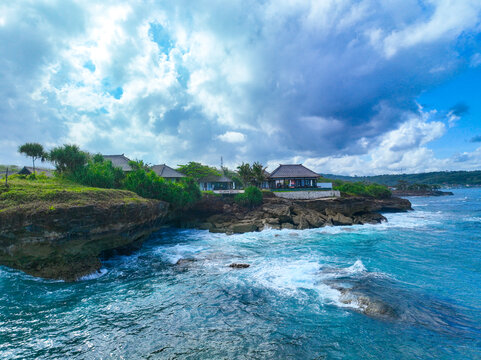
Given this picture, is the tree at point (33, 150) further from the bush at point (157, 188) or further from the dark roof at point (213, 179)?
the dark roof at point (213, 179)

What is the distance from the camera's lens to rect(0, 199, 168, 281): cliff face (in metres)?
13.7

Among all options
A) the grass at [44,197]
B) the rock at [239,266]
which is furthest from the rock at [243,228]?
the grass at [44,197]

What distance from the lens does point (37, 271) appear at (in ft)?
49.5

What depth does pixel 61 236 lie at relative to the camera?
48.8 feet

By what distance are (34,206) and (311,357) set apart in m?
17.2

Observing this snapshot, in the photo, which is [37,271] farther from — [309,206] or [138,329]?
[309,206]

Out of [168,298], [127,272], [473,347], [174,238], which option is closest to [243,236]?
[174,238]

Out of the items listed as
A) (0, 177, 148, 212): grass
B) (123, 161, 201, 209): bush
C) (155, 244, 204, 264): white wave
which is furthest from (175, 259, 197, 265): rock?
(123, 161, 201, 209): bush

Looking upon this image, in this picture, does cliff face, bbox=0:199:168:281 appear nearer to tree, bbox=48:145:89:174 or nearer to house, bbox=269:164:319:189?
tree, bbox=48:145:89:174

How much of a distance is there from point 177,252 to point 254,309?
1221 cm

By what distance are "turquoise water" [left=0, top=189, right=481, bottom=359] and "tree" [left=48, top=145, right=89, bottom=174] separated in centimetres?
1208

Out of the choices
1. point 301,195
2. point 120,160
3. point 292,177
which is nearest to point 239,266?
point 301,195

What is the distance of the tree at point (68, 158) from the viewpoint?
24.4m

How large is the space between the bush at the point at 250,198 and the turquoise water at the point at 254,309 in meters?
18.4
